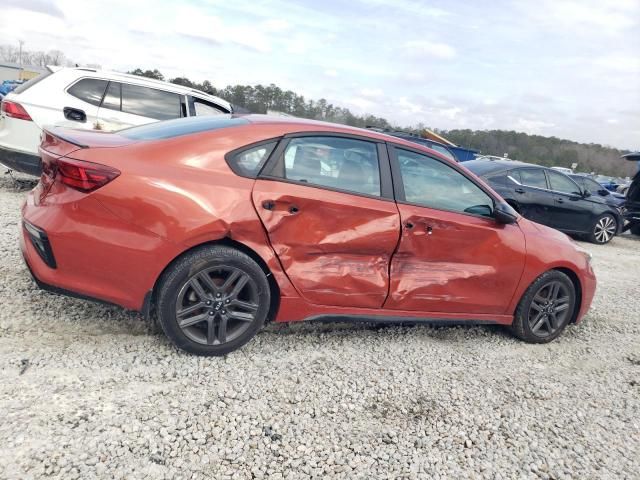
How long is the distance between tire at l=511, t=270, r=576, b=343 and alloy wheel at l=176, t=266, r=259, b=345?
2346 mm

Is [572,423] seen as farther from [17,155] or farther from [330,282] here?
[17,155]

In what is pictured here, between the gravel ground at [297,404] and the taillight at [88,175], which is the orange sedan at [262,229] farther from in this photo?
the gravel ground at [297,404]

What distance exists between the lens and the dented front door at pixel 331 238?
2.98 metres

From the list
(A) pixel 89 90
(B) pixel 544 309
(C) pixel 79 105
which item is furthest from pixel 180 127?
(A) pixel 89 90

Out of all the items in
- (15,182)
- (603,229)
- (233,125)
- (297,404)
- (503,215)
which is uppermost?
(233,125)

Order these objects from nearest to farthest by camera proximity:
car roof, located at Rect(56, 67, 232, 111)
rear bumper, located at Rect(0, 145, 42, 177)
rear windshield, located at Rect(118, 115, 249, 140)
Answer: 1. rear windshield, located at Rect(118, 115, 249, 140)
2. rear bumper, located at Rect(0, 145, 42, 177)
3. car roof, located at Rect(56, 67, 232, 111)

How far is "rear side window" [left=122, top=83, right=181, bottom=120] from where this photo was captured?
259 inches

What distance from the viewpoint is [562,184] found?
9672mm

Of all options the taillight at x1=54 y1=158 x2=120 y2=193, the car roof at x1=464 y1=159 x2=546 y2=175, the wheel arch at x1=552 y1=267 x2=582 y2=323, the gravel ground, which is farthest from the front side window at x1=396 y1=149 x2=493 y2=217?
the car roof at x1=464 y1=159 x2=546 y2=175

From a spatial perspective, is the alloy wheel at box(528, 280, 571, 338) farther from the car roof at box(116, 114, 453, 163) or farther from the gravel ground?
the car roof at box(116, 114, 453, 163)

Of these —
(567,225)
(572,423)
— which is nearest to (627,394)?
(572,423)

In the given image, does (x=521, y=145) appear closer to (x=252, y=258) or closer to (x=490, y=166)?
(x=490, y=166)

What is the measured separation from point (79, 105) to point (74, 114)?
158 mm

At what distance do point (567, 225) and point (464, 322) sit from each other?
7.03 metres
